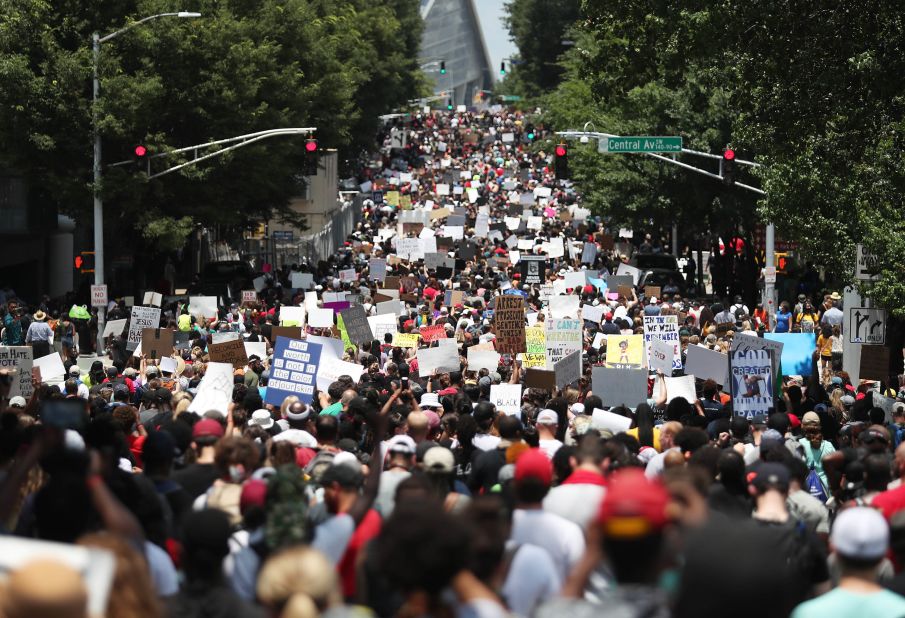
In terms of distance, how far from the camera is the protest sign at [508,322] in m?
22.2

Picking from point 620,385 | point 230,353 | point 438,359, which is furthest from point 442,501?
point 230,353

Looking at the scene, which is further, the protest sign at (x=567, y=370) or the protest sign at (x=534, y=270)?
the protest sign at (x=534, y=270)

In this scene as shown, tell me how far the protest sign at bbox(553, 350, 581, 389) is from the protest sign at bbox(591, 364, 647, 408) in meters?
1.59

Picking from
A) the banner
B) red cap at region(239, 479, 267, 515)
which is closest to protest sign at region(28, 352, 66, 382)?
the banner

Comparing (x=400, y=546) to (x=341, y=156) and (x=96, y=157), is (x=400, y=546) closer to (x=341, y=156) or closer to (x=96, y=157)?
(x=96, y=157)

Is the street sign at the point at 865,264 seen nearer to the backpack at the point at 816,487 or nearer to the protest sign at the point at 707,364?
the protest sign at the point at 707,364

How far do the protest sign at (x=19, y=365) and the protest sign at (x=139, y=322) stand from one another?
8.01m

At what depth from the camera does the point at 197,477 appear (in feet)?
29.2

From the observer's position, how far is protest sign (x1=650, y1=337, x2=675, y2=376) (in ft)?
63.4

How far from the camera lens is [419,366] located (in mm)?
20078

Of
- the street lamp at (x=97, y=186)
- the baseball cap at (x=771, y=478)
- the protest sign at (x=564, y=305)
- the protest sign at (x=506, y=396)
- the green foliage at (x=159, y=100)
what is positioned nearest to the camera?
the baseball cap at (x=771, y=478)

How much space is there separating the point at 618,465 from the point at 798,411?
8442mm

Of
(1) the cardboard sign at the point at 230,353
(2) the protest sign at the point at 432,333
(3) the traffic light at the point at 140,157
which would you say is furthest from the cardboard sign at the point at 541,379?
(3) the traffic light at the point at 140,157

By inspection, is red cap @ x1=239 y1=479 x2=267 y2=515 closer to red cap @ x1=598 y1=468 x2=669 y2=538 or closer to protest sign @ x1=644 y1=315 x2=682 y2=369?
red cap @ x1=598 y1=468 x2=669 y2=538
